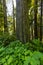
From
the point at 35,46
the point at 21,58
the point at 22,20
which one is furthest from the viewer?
the point at 22,20

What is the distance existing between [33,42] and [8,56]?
1.67 meters

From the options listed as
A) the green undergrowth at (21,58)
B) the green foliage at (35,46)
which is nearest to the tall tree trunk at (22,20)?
the green foliage at (35,46)

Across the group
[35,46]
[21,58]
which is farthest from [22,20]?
[21,58]

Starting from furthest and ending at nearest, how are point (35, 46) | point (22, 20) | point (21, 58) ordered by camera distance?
point (22, 20), point (35, 46), point (21, 58)

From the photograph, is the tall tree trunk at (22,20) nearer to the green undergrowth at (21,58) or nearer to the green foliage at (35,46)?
the green foliage at (35,46)

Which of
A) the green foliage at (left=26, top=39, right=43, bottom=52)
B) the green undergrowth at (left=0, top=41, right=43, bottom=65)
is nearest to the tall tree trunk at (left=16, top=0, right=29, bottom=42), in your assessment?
the green foliage at (left=26, top=39, right=43, bottom=52)

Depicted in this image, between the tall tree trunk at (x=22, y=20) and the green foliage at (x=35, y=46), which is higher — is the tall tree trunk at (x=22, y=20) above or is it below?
above

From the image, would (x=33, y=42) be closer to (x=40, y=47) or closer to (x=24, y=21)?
(x=40, y=47)

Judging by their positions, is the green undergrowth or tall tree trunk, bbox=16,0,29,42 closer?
the green undergrowth

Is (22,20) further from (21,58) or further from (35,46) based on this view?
(21,58)

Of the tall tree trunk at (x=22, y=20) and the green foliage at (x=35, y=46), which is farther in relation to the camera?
the tall tree trunk at (x=22, y=20)

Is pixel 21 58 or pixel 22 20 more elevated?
pixel 22 20

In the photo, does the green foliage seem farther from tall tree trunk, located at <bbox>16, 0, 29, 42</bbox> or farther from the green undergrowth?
the green undergrowth

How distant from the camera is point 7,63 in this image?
361 cm
